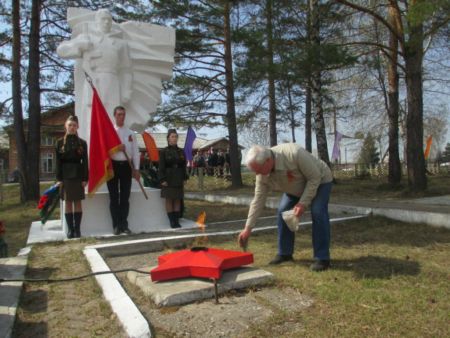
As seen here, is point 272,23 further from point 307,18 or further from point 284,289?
point 284,289

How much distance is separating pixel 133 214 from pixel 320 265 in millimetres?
3542

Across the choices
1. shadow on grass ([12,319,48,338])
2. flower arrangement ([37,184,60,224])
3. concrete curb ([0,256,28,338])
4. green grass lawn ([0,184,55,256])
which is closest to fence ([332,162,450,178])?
green grass lawn ([0,184,55,256])

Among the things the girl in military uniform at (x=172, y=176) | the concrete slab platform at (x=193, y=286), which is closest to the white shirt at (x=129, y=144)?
the girl in military uniform at (x=172, y=176)

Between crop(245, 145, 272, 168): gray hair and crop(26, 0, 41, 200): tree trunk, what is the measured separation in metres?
11.2

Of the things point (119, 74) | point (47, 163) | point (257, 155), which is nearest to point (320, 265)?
point (257, 155)

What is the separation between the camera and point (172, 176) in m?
6.45

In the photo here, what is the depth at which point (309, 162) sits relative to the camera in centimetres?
359

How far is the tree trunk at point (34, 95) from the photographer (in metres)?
12.8

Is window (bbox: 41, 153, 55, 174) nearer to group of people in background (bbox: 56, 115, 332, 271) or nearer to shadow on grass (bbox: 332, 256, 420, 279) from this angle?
group of people in background (bbox: 56, 115, 332, 271)

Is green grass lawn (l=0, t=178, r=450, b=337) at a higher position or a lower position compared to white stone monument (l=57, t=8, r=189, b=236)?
lower

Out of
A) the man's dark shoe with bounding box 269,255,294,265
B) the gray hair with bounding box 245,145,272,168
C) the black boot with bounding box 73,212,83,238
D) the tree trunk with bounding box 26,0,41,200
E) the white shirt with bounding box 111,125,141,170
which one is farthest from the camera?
the tree trunk with bounding box 26,0,41,200

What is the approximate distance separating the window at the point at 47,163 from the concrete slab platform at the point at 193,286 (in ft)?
151

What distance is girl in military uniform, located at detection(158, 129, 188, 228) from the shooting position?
647 centimetres

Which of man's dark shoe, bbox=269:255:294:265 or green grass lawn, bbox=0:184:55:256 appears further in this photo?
green grass lawn, bbox=0:184:55:256
